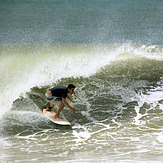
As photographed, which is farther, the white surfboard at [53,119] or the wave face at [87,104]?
the white surfboard at [53,119]

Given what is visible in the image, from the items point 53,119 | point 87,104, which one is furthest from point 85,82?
point 53,119

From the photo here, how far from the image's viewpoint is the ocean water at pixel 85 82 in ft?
13.0

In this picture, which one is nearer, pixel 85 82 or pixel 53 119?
pixel 53 119

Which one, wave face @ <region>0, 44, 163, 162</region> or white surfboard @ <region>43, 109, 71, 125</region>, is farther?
white surfboard @ <region>43, 109, 71, 125</region>

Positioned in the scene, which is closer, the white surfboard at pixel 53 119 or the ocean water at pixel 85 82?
the ocean water at pixel 85 82

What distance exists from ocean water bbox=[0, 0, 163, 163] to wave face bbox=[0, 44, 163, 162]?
0.01 metres

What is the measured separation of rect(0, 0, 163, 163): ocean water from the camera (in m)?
3.97

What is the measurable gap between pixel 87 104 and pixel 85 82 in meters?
1.09

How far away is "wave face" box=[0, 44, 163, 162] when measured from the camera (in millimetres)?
3906

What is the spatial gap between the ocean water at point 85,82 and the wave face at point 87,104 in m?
0.01

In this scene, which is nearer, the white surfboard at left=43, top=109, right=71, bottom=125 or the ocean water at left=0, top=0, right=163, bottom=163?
the ocean water at left=0, top=0, right=163, bottom=163

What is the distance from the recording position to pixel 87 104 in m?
5.44

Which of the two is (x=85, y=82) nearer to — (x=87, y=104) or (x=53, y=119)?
(x=87, y=104)

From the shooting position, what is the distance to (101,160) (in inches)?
141
